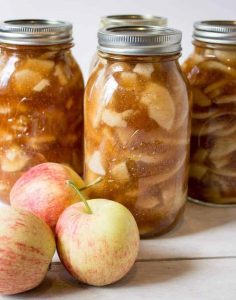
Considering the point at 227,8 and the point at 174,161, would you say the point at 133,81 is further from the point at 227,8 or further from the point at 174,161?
the point at 227,8

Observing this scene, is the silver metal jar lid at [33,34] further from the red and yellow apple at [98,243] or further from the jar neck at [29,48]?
the red and yellow apple at [98,243]

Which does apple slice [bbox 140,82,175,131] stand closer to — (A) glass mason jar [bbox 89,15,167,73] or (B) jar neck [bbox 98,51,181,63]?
(B) jar neck [bbox 98,51,181,63]

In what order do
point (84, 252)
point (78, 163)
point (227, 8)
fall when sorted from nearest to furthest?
point (84, 252), point (78, 163), point (227, 8)

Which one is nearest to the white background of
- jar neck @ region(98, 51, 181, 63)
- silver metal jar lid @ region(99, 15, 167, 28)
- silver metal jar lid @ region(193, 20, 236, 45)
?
silver metal jar lid @ region(99, 15, 167, 28)

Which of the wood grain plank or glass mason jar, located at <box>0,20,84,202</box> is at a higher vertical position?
glass mason jar, located at <box>0,20,84,202</box>

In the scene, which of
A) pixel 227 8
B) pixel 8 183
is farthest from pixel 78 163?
pixel 227 8

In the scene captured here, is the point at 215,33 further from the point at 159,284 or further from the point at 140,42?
the point at 159,284

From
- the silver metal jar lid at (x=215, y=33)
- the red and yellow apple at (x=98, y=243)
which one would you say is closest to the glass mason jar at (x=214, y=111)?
the silver metal jar lid at (x=215, y=33)
